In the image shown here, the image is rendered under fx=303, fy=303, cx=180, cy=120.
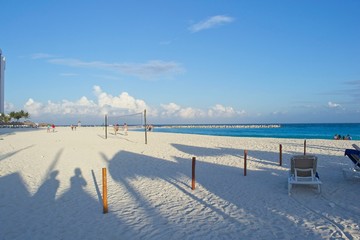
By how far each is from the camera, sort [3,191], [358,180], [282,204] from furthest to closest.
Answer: [358,180], [3,191], [282,204]

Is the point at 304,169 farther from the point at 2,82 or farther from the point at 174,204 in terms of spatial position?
the point at 2,82

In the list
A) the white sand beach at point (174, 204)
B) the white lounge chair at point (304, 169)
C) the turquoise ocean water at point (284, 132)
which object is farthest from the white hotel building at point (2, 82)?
the white lounge chair at point (304, 169)

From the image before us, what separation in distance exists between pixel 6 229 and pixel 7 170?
6.04 metres

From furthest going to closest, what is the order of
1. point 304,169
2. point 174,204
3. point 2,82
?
1. point 2,82
2. point 304,169
3. point 174,204

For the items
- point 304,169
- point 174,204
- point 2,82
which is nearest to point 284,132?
point 304,169

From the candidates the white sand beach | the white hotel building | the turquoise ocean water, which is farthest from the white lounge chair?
the white hotel building

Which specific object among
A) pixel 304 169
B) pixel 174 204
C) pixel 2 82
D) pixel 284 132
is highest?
pixel 2 82

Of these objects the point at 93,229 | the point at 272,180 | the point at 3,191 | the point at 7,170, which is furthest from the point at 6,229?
the point at 272,180

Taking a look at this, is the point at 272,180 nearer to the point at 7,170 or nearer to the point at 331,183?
the point at 331,183

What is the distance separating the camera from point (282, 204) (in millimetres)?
6320

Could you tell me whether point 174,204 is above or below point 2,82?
below

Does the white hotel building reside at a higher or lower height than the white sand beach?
higher

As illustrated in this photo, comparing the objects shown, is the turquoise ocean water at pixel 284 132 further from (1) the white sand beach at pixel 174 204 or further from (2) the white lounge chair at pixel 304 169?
(2) the white lounge chair at pixel 304 169

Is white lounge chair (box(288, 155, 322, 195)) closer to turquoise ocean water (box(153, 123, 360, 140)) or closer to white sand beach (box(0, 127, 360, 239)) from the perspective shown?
white sand beach (box(0, 127, 360, 239))
